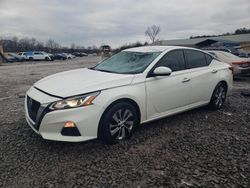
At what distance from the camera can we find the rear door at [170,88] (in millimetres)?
3668

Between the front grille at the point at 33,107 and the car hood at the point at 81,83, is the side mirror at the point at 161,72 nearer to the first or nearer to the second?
the car hood at the point at 81,83

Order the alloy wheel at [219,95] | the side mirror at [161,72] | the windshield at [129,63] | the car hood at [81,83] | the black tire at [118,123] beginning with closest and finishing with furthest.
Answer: the car hood at [81,83], the black tire at [118,123], the side mirror at [161,72], the windshield at [129,63], the alloy wheel at [219,95]

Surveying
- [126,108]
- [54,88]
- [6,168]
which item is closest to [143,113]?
[126,108]

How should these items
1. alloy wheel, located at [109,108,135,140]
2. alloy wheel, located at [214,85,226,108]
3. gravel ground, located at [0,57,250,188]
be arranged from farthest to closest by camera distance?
1. alloy wheel, located at [214,85,226,108]
2. alloy wheel, located at [109,108,135,140]
3. gravel ground, located at [0,57,250,188]

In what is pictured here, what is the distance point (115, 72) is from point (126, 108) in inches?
30.6

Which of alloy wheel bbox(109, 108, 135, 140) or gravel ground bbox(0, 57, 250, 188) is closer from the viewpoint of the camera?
gravel ground bbox(0, 57, 250, 188)

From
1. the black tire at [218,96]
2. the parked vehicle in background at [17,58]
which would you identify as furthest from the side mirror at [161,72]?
the parked vehicle in background at [17,58]

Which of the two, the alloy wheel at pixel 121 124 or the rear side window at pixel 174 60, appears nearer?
the alloy wheel at pixel 121 124

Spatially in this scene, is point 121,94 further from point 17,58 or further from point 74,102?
point 17,58

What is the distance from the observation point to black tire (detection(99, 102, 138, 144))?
3172 millimetres

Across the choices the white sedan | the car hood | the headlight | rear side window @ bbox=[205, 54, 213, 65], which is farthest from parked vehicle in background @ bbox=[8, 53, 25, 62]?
the headlight

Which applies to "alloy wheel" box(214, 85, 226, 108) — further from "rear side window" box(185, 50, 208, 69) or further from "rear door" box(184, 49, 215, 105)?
"rear side window" box(185, 50, 208, 69)

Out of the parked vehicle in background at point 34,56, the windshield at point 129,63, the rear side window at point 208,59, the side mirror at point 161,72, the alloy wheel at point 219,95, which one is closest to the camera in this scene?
the side mirror at point 161,72

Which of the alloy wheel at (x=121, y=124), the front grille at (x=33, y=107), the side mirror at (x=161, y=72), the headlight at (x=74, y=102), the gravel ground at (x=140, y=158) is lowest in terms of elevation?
the gravel ground at (x=140, y=158)
